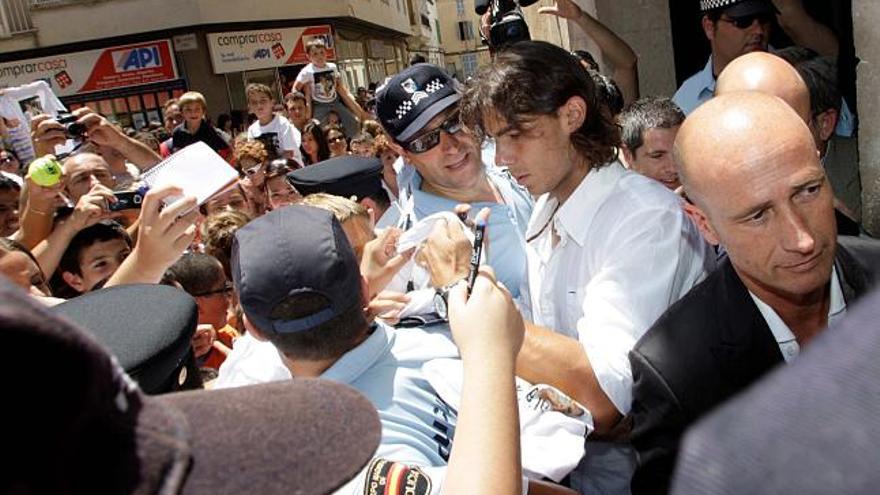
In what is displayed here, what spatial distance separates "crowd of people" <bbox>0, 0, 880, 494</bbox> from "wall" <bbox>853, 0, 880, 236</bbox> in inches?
12.4

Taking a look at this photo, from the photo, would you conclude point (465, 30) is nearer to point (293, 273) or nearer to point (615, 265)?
point (615, 265)

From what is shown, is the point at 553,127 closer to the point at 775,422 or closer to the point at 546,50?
the point at 546,50

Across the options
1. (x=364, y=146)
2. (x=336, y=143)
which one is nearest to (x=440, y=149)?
(x=364, y=146)

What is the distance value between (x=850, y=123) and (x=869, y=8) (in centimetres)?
95

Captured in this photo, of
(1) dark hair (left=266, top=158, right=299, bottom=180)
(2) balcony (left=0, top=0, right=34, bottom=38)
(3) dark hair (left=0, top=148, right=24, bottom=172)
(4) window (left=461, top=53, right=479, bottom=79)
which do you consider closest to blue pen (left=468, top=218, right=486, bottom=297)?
(1) dark hair (left=266, top=158, right=299, bottom=180)

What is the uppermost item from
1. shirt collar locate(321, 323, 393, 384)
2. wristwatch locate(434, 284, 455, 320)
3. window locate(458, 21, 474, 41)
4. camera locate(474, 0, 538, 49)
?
window locate(458, 21, 474, 41)

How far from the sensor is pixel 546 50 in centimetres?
199

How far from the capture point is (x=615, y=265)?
5.60ft

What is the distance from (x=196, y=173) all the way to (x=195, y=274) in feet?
2.50

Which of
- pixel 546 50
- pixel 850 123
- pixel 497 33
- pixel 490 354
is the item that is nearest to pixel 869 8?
pixel 850 123

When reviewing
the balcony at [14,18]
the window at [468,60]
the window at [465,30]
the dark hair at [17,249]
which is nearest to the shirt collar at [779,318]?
the dark hair at [17,249]

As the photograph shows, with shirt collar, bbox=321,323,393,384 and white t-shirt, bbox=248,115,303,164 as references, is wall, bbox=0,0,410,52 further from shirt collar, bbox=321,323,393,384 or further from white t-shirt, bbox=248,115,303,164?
shirt collar, bbox=321,323,393,384

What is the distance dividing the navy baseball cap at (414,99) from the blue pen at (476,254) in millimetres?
780

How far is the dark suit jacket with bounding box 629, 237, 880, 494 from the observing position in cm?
143
